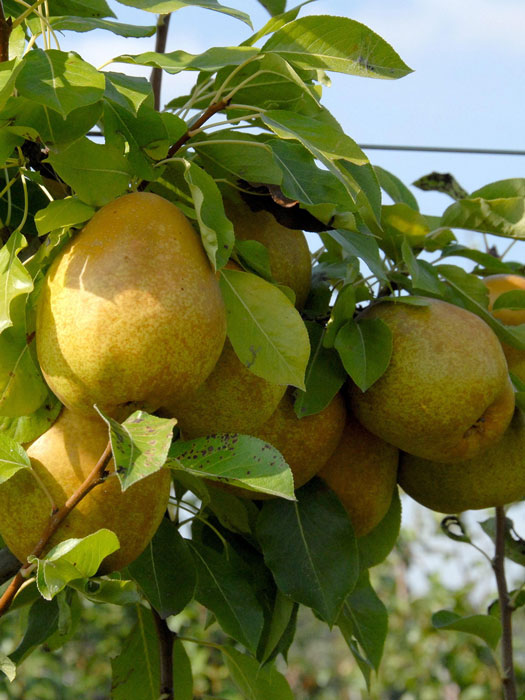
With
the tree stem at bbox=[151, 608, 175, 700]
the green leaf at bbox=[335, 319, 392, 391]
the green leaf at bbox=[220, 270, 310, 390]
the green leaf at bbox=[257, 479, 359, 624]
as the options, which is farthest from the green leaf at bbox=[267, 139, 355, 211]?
the tree stem at bbox=[151, 608, 175, 700]

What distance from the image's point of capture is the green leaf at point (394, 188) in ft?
5.24

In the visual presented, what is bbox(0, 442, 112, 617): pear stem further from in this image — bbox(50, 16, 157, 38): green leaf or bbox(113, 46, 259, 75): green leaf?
bbox(50, 16, 157, 38): green leaf

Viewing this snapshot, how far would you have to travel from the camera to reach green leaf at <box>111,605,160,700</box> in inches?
58.3

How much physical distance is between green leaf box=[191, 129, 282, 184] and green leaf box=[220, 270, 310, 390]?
15cm

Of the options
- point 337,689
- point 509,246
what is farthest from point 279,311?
point 337,689

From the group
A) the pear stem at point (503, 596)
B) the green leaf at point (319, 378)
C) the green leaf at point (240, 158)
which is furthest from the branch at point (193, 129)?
the pear stem at point (503, 596)

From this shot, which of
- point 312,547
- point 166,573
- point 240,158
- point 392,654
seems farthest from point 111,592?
point 392,654

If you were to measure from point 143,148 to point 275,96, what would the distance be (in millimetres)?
245

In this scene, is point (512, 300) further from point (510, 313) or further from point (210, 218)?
point (210, 218)

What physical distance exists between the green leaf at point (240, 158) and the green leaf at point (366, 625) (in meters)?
0.73

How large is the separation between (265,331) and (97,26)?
1.46 ft

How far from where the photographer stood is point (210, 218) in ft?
3.19

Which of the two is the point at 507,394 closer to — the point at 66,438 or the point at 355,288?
the point at 355,288

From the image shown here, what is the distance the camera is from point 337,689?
9.09 m
